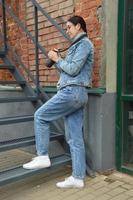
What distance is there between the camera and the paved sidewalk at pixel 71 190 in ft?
11.5

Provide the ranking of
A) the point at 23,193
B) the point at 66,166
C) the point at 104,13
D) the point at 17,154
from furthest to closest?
the point at 17,154 < the point at 66,166 < the point at 104,13 < the point at 23,193

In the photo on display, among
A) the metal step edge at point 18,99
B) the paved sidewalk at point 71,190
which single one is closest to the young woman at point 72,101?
the paved sidewalk at point 71,190

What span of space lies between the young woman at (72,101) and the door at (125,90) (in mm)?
571

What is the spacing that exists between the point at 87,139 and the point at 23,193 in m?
1.03

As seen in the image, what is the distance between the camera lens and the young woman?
3.50 m

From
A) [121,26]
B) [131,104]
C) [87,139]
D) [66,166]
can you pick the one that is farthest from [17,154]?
[121,26]

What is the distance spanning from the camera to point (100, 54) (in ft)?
13.1

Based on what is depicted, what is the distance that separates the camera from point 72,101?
11.6ft

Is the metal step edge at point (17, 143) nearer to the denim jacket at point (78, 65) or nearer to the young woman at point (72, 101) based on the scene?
the young woman at point (72, 101)

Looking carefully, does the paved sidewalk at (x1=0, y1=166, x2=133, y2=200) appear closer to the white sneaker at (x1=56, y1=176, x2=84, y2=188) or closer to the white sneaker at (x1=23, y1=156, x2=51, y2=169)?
the white sneaker at (x1=56, y1=176, x2=84, y2=188)

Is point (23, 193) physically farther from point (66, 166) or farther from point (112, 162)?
point (112, 162)

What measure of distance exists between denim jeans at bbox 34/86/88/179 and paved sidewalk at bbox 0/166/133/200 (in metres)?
0.21

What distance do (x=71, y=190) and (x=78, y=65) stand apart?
1.33 metres

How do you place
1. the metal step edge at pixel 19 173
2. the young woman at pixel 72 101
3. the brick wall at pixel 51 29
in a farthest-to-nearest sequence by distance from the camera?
the brick wall at pixel 51 29
the young woman at pixel 72 101
the metal step edge at pixel 19 173
